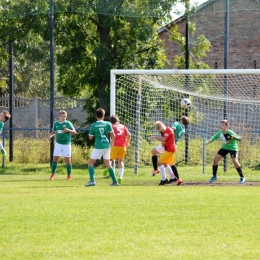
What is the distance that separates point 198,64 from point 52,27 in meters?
5.28

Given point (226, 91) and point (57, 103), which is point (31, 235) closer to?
point (226, 91)

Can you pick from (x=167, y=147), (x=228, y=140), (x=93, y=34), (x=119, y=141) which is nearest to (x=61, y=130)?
(x=119, y=141)

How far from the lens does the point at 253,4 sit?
22172mm

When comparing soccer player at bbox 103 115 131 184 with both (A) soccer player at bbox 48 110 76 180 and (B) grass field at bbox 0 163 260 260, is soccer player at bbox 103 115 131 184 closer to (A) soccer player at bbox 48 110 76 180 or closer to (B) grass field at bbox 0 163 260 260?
(A) soccer player at bbox 48 110 76 180

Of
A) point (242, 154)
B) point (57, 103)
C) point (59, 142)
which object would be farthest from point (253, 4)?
point (57, 103)

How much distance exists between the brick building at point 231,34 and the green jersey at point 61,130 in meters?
6.95

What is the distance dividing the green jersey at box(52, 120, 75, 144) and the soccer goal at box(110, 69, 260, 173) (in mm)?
3236

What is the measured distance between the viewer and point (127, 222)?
9.76 meters

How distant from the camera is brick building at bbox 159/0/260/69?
23.5 m

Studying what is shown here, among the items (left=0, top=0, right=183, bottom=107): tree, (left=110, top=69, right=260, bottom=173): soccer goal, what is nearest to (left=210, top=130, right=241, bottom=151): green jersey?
(left=110, top=69, right=260, bottom=173): soccer goal

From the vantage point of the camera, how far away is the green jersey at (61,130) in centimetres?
1795

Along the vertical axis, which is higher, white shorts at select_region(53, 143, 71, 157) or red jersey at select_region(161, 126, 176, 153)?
red jersey at select_region(161, 126, 176, 153)

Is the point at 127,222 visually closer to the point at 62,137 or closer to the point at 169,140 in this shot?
the point at 169,140

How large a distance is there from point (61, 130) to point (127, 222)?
8.45 m
